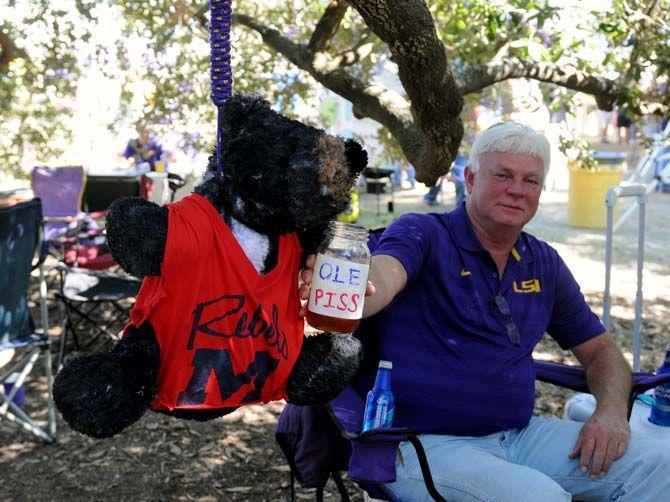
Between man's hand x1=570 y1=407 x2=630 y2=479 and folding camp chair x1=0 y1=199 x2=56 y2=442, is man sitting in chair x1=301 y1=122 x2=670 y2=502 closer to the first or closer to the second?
man's hand x1=570 y1=407 x2=630 y2=479

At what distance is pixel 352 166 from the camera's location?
150 cm

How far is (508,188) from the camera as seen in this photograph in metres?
2.45

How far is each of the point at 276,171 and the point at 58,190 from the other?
24.5 feet

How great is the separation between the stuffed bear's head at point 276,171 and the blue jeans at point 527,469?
1.04 metres

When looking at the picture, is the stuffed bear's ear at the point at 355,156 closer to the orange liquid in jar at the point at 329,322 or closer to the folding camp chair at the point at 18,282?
the orange liquid in jar at the point at 329,322

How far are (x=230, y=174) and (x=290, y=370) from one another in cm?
46

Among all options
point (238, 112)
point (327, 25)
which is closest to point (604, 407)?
point (238, 112)

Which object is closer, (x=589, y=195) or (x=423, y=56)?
(x=423, y=56)

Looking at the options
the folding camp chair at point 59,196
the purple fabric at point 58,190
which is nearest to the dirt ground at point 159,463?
the folding camp chair at point 59,196

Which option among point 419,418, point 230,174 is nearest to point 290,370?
point 230,174

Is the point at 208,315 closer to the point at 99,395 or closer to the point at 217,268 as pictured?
the point at 217,268

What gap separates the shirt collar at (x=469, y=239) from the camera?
96.9 inches

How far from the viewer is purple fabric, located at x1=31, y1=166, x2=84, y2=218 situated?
318 inches

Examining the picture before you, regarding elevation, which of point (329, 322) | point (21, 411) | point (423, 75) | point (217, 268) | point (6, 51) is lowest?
point (21, 411)
